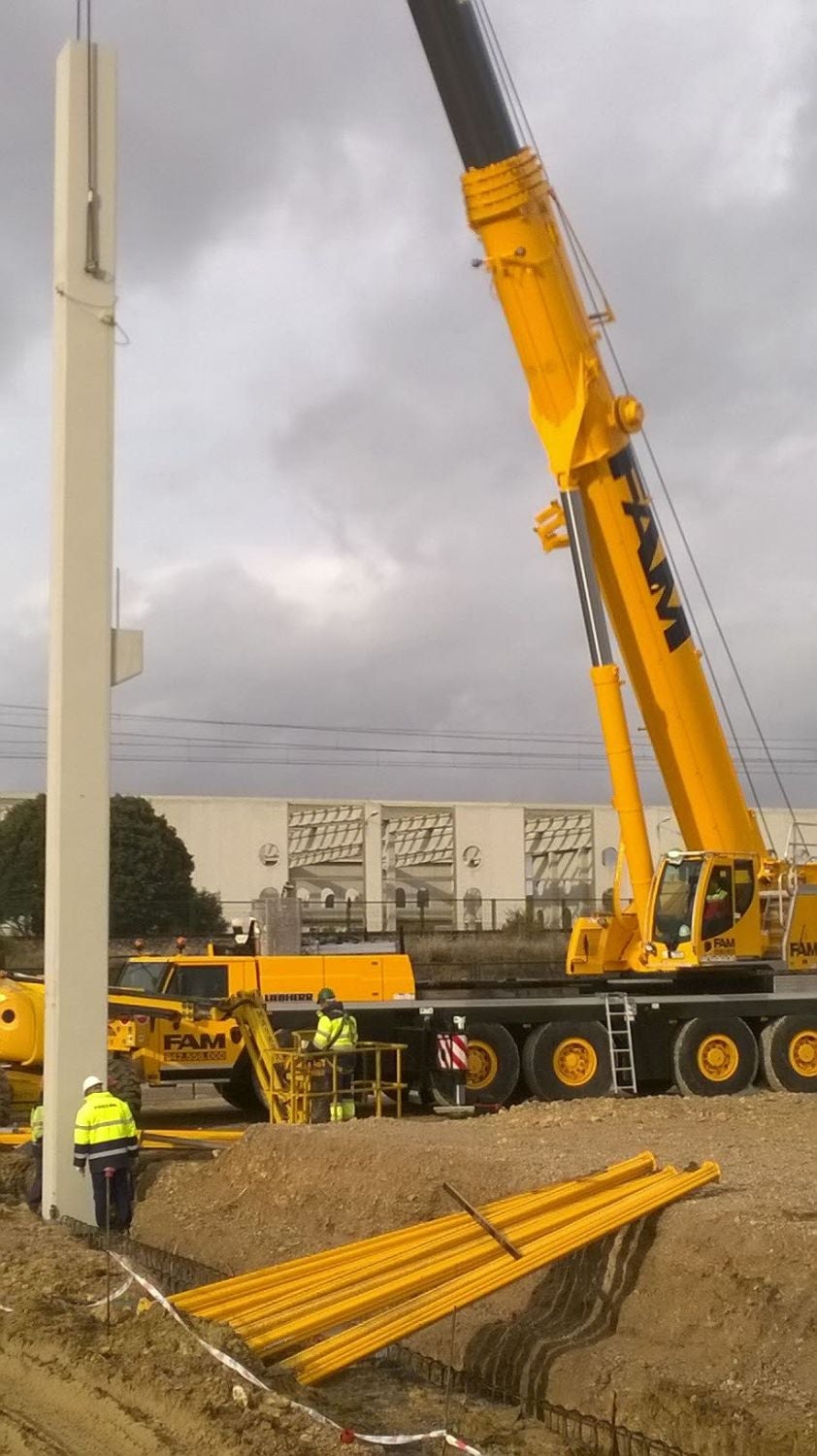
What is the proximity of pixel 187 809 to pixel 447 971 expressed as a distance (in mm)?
27549

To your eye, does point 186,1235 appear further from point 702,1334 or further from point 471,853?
point 471,853

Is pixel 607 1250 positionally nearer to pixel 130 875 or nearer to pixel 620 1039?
pixel 620 1039

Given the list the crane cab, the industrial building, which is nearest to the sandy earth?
the crane cab

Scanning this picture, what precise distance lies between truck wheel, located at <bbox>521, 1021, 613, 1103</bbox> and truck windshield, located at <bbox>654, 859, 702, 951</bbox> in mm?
1477

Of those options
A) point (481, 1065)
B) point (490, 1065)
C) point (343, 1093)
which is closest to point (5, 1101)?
point (343, 1093)

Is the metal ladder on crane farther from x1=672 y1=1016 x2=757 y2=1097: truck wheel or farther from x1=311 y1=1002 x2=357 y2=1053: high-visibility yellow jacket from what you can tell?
x1=311 y1=1002 x2=357 y2=1053: high-visibility yellow jacket

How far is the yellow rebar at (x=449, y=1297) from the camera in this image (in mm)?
6496

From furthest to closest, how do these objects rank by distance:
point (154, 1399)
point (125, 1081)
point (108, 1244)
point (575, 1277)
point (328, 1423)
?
point (125, 1081)
point (108, 1244)
point (575, 1277)
point (154, 1399)
point (328, 1423)

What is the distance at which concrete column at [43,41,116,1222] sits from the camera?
35.8 feet

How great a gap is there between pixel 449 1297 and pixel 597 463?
1203 centimetres

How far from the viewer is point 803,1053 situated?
63.1 feet

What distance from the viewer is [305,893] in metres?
59.3

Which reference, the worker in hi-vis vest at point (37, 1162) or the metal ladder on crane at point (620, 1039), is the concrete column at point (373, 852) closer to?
the metal ladder on crane at point (620, 1039)

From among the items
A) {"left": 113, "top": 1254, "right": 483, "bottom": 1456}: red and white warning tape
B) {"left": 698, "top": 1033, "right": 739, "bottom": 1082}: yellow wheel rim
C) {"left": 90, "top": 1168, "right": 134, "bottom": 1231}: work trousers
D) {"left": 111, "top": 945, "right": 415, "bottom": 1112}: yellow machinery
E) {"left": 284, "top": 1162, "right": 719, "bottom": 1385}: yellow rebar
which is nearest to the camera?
{"left": 113, "top": 1254, "right": 483, "bottom": 1456}: red and white warning tape
